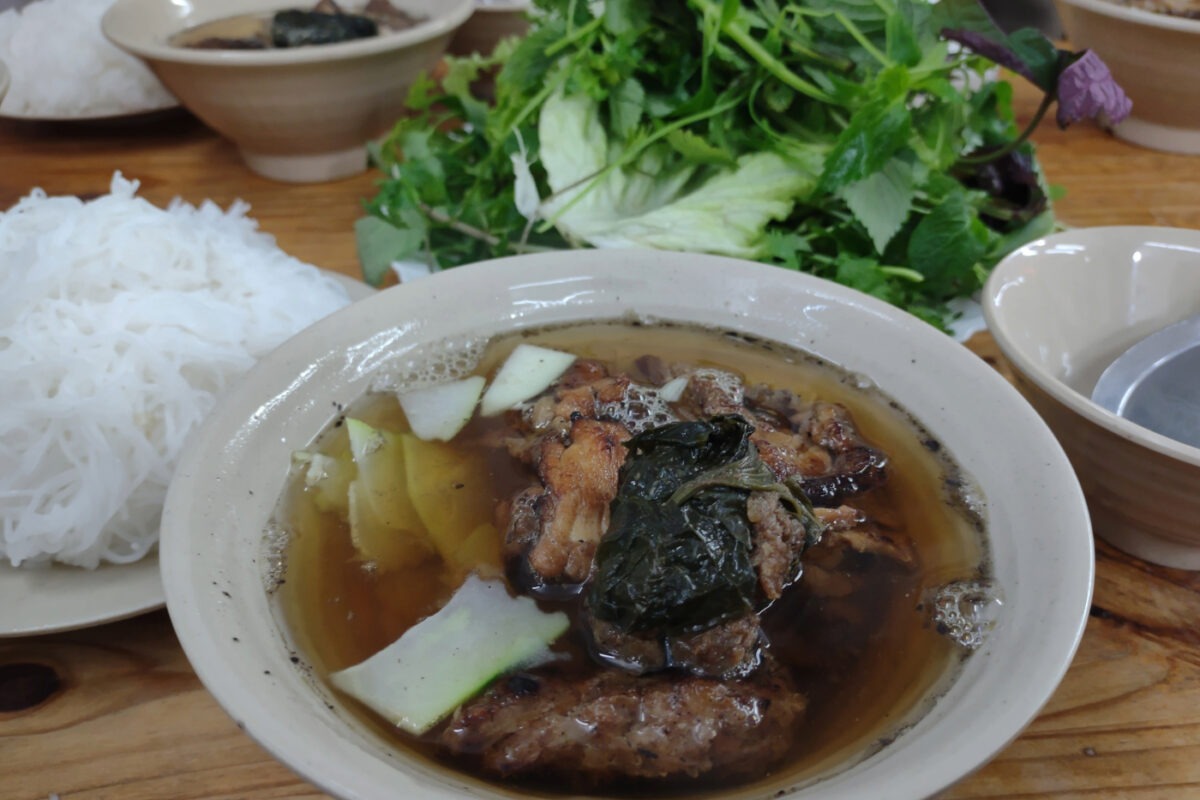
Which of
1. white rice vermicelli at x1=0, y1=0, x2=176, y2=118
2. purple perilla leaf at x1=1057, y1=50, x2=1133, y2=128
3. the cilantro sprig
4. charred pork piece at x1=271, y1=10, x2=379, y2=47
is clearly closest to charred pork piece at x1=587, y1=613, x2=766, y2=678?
the cilantro sprig

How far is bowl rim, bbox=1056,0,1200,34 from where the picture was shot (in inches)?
95.3

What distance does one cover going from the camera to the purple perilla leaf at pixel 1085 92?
6.21ft

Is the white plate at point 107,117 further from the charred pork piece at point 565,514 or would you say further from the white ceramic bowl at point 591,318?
the charred pork piece at point 565,514

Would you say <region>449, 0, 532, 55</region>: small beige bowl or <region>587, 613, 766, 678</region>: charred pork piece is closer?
<region>587, 613, 766, 678</region>: charred pork piece

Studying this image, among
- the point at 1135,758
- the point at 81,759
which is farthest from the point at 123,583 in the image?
the point at 1135,758

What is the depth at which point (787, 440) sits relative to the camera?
1354 mm

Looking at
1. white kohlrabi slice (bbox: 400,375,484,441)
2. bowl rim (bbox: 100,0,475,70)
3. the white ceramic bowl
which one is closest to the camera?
the white ceramic bowl

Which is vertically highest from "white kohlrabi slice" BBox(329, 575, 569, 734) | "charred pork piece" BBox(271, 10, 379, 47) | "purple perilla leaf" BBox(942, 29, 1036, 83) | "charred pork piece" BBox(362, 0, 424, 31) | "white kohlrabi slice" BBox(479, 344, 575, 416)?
"purple perilla leaf" BBox(942, 29, 1036, 83)

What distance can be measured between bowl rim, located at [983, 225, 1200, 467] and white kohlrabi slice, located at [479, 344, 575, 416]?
0.73 metres

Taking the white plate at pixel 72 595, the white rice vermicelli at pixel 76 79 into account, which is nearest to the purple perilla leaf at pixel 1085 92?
the white plate at pixel 72 595

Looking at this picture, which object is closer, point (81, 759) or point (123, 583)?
point (81, 759)

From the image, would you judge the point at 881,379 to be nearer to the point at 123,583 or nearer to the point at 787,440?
the point at 787,440

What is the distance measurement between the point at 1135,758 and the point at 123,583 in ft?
4.73

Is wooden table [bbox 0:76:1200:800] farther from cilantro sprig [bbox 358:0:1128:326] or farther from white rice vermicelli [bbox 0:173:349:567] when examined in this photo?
cilantro sprig [bbox 358:0:1128:326]
